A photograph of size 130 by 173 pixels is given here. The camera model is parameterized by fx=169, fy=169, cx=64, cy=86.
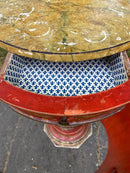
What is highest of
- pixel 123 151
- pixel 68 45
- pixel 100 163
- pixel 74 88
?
pixel 68 45

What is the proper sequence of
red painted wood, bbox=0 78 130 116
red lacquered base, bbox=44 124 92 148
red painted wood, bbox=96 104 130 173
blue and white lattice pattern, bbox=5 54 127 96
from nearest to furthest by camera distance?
red painted wood, bbox=0 78 130 116 < blue and white lattice pattern, bbox=5 54 127 96 < red painted wood, bbox=96 104 130 173 < red lacquered base, bbox=44 124 92 148

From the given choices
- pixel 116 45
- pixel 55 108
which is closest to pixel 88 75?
pixel 116 45

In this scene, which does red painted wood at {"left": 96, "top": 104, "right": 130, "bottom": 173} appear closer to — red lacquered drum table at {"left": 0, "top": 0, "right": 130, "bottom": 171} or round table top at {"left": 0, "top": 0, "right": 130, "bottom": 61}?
red lacquered drum table at {"left": 0, "top": 0, "right": 130, "bottom": 171}

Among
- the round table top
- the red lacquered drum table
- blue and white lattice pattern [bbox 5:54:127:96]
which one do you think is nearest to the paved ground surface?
the red lacquered drum table

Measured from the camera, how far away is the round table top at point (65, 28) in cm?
94

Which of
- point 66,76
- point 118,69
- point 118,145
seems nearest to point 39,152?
point 118,145

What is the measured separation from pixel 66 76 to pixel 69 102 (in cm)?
32

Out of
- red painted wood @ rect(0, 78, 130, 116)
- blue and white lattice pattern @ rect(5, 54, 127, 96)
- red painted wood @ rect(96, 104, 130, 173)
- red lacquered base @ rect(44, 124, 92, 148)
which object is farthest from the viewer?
red lacquered base @ rect(44, 124, 92, 148)

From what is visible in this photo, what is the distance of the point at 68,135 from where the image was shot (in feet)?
5.83

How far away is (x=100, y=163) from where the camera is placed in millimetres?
1621

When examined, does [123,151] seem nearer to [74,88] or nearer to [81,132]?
[81,132]

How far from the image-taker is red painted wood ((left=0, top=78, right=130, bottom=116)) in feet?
2.86

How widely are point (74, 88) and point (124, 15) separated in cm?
59

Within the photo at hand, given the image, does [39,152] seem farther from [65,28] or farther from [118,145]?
[65,28]
